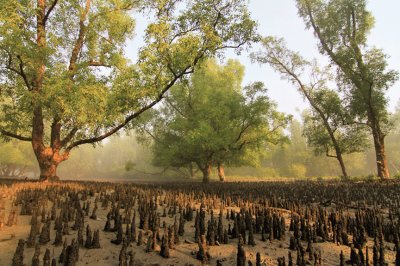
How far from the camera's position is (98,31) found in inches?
806

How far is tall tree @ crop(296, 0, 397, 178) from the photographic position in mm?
22406

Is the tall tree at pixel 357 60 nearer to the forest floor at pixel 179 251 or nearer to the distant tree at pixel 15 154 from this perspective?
the forest floor at pixel 179 251

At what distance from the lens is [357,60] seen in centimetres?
2377

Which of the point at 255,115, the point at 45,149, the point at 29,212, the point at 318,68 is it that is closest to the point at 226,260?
the point at 29,212

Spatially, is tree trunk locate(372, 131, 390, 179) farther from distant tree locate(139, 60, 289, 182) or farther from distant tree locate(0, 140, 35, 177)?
distant tree locate(0, 140, 35, 177)

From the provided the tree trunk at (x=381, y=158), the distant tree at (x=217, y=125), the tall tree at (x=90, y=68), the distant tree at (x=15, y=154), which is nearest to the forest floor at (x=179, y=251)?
the tall tree at (x=90, y=68)

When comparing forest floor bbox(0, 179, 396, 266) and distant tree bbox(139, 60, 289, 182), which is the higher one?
distant tree bbox(139, 60, 289, 182)

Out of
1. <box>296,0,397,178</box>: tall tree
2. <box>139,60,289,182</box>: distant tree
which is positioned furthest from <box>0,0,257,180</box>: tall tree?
<box>296,0,397,178</box>: tall tree

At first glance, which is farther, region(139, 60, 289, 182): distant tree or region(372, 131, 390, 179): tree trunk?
region(139, 60, 289, 182): distant tree

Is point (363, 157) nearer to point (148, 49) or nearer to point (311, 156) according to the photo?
point (311, 156)

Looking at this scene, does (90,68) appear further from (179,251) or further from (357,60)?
(357,60)

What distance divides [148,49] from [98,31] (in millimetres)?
7396

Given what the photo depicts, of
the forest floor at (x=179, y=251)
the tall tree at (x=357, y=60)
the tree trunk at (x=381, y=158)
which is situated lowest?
the forest floor at (x=179, y=251)

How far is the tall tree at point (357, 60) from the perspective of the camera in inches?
882
